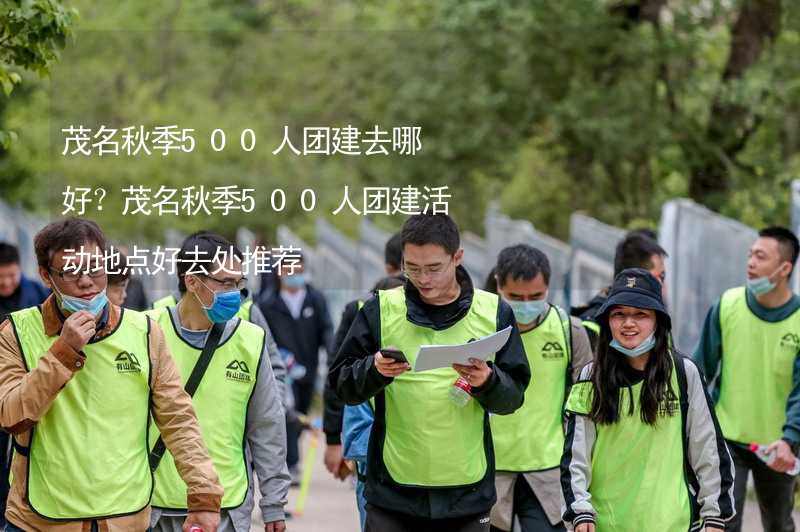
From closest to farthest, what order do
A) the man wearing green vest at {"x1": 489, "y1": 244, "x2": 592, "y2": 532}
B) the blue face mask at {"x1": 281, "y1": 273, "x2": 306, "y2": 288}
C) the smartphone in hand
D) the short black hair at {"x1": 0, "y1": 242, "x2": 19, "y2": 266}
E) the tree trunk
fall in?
1. the smartphone in hand
2. the man wearing green vest at {"x1": 489, "y1": 244, "x2": 592, "y2": 532}
3. the short black hair at {"x1": 0, "y1": 242, "x2": 19, "y2": 266}
4. the blue face mask at {"x1": 281, "y1": 273, "x2": 306, "y2": 288}
5. the tree trunk

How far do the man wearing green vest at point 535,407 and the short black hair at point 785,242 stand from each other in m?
1.51

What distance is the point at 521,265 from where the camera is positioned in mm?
7613

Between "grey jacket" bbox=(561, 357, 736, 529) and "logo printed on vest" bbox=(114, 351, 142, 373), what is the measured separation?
1707 mm

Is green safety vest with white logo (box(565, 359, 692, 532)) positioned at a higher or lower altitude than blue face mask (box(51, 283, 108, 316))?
lower

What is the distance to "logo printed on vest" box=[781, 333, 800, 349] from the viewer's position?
328 inches

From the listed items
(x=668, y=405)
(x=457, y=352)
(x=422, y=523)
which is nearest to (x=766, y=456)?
(x=668, y=405)

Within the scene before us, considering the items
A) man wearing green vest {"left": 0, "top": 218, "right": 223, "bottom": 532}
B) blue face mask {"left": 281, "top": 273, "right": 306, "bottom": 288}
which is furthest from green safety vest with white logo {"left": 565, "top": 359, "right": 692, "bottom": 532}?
blue face mask {"left": 281, "top": 273, "right": 306, "bottom": 288}

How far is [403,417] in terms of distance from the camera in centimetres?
602

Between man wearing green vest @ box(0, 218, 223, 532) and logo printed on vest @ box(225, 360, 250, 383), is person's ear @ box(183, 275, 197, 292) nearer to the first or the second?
logo printed on vest @ box(225, 360, 250, 383)

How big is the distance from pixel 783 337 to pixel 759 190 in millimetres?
10420

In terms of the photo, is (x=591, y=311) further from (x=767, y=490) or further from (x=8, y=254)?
(x=8, y=254)

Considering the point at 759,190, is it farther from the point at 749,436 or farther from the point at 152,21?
the point at 152,21

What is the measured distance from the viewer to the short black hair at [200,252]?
21.7ft

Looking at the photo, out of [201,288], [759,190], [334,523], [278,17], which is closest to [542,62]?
[759,190]
